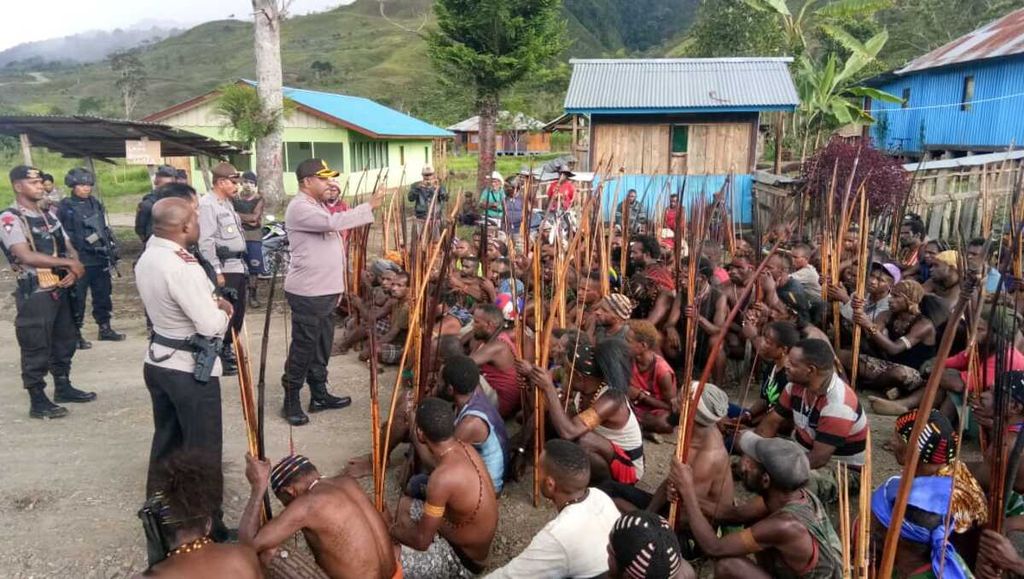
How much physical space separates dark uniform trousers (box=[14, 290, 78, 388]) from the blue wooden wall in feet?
48.0

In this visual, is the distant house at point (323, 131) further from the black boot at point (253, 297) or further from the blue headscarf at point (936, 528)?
the blue headscarf at point (936, 528)

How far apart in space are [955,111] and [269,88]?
1596 cm

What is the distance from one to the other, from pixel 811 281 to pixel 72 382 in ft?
18.6

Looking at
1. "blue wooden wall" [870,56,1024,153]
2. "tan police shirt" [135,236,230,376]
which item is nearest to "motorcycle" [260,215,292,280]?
"tan police shirt" [135,236,230,376]

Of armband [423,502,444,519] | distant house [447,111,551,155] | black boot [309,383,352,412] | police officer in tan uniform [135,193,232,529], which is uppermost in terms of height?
distant house [447,111,551,155]

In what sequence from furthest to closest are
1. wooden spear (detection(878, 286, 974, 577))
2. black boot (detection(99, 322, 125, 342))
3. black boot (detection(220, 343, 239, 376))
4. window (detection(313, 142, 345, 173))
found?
window (detection(313, 142, 345, 173)) → black boot (detection(99, 322, 125, 342)) → black boot (detection(220, 343, 239, 376)) → wooden spear (detection(878, 286, 974, 577))

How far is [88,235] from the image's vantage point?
5.82 metres

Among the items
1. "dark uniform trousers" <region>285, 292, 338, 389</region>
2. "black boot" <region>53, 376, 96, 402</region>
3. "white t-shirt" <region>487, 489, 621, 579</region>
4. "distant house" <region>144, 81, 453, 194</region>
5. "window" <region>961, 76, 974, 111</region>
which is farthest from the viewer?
"distant house" <region>144, 81, 453, 194</region>

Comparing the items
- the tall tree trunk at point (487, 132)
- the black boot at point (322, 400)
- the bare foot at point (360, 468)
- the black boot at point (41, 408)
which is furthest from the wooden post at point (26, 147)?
the tall tree trunk at point (487, 132)

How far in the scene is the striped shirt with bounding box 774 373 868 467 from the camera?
317cm

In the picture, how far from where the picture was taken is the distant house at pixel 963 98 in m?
14.6

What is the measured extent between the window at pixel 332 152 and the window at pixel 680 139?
11321mm

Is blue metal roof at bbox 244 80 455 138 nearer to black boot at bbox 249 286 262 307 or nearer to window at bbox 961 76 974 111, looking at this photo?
black boot at bbox 249 286 262 307

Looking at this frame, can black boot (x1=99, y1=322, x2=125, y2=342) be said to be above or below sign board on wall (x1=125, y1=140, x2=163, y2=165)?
below
